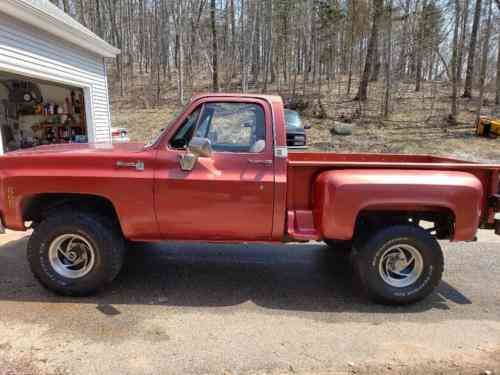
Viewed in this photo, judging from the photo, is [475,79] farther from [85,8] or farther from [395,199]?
[85,8]

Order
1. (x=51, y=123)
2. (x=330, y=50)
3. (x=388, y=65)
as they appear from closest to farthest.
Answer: (x=51, y=123) < (x=388, y=65) < (x=330, y=50)

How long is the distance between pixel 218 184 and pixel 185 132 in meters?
0.67

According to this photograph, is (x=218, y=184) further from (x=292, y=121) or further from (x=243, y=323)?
(x=292, y=121)

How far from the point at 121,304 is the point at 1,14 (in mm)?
7721

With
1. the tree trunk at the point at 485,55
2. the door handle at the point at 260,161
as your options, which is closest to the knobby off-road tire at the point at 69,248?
the door handle at the point at 260,161

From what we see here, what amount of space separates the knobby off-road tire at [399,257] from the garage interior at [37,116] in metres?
11.1

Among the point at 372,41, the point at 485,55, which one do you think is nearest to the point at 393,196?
the point at 485,55

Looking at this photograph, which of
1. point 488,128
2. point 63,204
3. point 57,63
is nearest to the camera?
point 63,204

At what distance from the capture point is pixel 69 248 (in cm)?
383

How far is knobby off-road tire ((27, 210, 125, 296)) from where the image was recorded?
146 inches

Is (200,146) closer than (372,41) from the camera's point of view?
Yes

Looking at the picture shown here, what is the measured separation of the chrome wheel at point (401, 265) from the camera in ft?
12.2

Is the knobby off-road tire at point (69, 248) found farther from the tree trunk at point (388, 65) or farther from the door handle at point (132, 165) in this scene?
the tree trunk at point (388, 65)

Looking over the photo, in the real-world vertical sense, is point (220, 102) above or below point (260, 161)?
above
